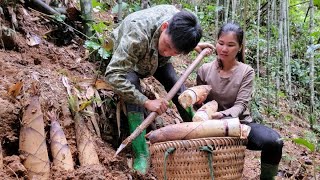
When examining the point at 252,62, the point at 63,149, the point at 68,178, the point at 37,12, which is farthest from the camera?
the point at 252,62

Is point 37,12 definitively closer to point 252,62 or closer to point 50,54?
point 50,54

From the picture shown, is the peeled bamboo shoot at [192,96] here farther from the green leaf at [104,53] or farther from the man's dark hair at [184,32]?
the green leaf at [104,53]

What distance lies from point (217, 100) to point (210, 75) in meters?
0.20

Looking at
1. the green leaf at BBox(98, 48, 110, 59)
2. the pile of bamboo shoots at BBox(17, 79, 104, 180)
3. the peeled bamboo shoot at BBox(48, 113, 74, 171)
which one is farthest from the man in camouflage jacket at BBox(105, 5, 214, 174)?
the peeled bamboo shoot at BBox(48, 113, 74, 171)

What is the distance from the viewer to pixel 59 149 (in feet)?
8.20

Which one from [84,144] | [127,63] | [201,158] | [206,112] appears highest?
[127,63]

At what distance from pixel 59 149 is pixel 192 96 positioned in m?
0.93

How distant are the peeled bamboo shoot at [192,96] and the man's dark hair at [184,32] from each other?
11.6 inches

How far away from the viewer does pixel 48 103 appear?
2762 mm

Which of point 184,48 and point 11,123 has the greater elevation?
point 184,48

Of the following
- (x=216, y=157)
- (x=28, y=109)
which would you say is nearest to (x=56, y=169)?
(x=28, y=109)

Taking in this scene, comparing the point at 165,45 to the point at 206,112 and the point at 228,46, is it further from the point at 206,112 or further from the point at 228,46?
the point at 206,112

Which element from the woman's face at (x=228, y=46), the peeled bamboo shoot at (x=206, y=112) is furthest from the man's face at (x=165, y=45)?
the peeled bamboo shoot at (x=206, y=112)

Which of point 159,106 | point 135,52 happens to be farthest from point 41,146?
point 135,52
